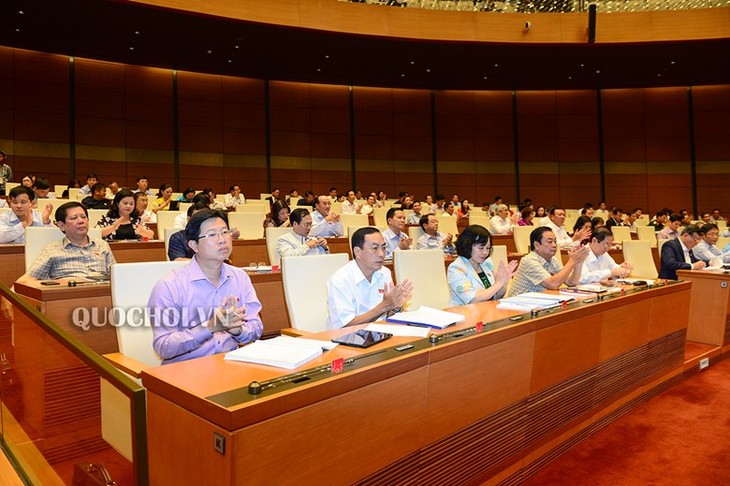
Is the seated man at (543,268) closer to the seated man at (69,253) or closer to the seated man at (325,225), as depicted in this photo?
the seated man at (69,253)

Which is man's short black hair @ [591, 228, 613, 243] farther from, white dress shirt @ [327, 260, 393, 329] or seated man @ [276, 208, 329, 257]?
seated man @ [276, 208, 329, 257]

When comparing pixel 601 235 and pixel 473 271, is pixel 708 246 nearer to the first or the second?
pixel 601 235

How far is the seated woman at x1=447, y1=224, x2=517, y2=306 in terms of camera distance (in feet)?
9.46

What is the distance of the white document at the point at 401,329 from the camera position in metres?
1.87

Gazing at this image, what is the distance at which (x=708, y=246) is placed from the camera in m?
5.57

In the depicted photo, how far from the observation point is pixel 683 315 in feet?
11.4

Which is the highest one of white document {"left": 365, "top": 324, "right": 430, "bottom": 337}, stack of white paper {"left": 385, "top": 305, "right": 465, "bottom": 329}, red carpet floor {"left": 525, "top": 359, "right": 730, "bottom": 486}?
stack of white paper {"left": 385, "top": 305, "right": 465, "bottom": 329}

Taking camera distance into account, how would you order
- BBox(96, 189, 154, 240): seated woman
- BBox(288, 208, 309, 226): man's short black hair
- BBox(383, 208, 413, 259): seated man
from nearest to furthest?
1. BBox(288, 208, 309, 226): man's short black hair
2. BBox(96, 189, 154, 240): seated woman
3. BBox(383, 208, 413, 259): seated man

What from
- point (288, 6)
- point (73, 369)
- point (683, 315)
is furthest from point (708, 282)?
point (288, 6)

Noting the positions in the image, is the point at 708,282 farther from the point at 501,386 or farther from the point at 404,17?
the point at 404,17

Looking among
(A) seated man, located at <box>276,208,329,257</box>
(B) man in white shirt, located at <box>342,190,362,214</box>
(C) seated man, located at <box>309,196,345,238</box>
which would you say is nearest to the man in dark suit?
(A) seated man, located at <box>276,208,329,257</box>

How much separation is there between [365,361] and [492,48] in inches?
353

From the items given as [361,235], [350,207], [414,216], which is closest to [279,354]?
[361,235]

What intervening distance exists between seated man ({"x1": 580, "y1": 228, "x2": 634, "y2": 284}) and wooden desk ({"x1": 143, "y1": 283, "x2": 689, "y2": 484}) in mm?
807
